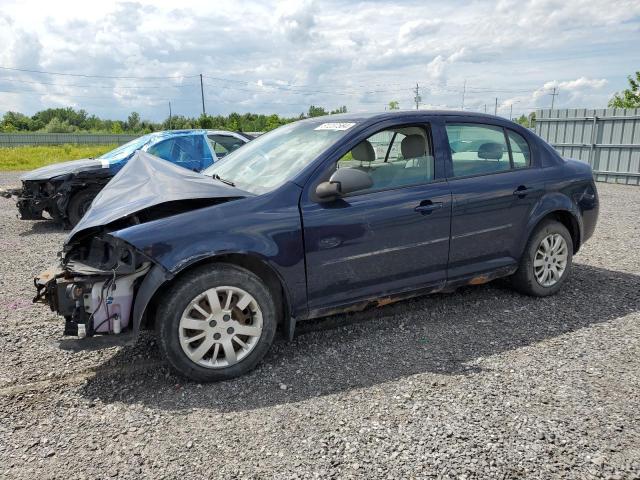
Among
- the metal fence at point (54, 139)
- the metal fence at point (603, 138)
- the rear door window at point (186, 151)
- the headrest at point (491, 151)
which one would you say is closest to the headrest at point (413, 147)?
the headrest at point (491, 151)

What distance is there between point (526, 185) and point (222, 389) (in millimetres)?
3122

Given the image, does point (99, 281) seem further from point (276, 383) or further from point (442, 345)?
point (442, 345)

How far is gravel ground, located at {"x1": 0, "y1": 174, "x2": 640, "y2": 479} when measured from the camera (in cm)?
252

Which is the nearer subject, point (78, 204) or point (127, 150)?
point (78, 204)

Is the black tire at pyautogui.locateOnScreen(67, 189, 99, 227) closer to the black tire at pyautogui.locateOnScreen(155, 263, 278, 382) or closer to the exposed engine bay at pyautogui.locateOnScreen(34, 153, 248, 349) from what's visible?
the exposed engine bay at pyautogui.locateOnScreen(34, 153, 248, 349)

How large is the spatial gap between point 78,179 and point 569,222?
7.50 meters

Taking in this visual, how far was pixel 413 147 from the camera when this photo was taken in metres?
4.05

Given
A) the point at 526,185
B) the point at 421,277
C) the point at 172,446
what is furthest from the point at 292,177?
the point at 526,185

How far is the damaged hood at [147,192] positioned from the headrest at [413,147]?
4.56 ft

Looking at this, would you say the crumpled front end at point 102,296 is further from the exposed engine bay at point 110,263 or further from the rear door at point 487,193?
the rear door at point 487,193

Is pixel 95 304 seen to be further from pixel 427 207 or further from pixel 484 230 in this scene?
pixel 484 230

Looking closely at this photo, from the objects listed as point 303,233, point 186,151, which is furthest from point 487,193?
point 186,151

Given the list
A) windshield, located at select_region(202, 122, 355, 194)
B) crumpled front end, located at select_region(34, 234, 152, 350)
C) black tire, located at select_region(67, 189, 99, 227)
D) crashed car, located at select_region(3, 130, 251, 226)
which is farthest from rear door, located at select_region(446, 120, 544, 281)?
black tire, located at select_region(67, 189, 99, 227)

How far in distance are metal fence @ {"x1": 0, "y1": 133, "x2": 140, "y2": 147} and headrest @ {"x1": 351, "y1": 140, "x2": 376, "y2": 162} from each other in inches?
2098
